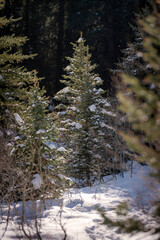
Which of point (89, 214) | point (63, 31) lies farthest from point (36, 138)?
point (63, 31)

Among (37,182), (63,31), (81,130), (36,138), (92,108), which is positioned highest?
(63,31)

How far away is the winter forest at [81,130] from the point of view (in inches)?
94.0

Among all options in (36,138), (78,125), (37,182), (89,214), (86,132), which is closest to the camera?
(89,214)

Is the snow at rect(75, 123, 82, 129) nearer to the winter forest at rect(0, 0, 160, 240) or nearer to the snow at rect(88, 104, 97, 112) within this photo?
the winter forest at rect(0, 0, 160, 240)

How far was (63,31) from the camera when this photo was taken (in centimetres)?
2441

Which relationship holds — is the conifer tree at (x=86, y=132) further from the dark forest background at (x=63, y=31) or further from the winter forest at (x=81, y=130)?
the dark forest background at (x=63, y=31)

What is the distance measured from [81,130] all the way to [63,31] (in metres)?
17.7

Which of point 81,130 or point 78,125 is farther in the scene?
point 81,130

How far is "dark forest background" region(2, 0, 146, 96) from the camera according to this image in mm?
21703

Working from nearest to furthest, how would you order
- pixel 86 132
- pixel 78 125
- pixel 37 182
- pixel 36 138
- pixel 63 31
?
1. pixel 37 182
2. pixel 36 138
3. pixel 78 125
4. pixel 86 132
5. pixel 63 31

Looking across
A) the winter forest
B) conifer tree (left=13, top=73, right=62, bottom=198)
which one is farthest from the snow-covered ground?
conifer tree (left=13, top=73, right=62, bottom=198)

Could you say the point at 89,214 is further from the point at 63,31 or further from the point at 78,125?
the point at 63,31

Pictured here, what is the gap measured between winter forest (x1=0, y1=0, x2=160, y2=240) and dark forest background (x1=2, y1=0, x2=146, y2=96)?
0.11 m

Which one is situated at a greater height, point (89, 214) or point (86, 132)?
point (86, 132)
